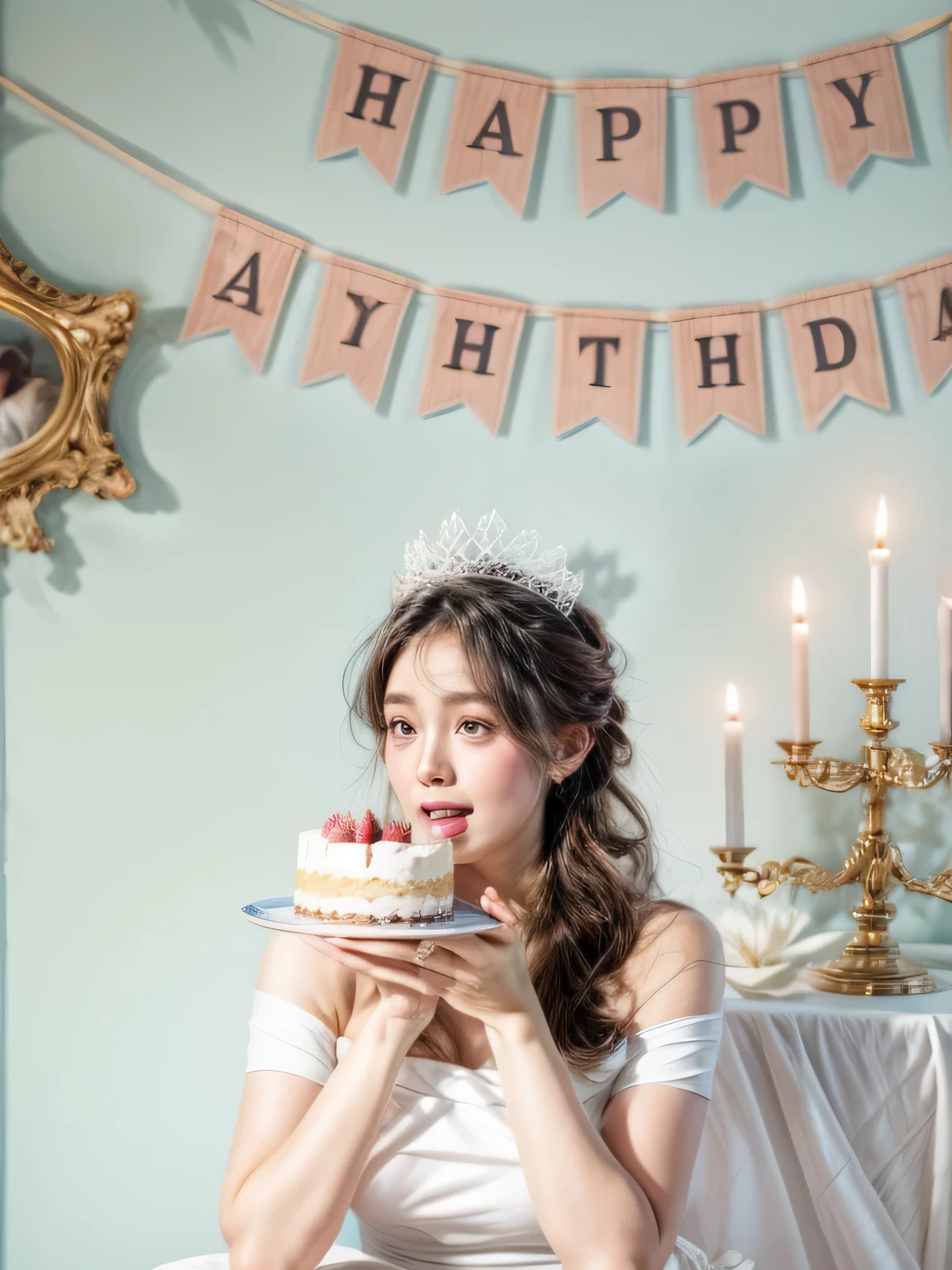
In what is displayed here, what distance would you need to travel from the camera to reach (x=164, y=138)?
6.90 feet

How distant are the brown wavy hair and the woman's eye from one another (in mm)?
29

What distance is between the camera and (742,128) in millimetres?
2102

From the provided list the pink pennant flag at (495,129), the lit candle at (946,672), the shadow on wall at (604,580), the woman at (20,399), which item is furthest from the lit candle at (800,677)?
the woman at (20,399)

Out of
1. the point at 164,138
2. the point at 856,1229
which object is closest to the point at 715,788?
the point at 856,1229

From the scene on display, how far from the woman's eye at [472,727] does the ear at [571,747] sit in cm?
13

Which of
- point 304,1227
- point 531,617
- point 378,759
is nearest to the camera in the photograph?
point 304,1227

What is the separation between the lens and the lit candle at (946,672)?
6.03 feet

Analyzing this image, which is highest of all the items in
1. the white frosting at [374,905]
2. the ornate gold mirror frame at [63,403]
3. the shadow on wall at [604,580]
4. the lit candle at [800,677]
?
the ornate gold mirror frame at [63,403]

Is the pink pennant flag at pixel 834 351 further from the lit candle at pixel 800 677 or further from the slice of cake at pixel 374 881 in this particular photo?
the slice of cake at pixel 374 881

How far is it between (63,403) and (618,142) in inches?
44.8

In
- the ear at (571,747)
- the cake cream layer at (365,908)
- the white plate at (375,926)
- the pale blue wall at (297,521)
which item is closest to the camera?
the white plate at (375,926)

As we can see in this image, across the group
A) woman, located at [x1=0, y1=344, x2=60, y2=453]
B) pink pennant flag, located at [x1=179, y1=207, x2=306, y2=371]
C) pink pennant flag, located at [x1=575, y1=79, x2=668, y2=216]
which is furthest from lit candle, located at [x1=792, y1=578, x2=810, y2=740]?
woman, located at [x1=0, y1=344, x2=60, y2=453]

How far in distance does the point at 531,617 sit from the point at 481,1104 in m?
0.61

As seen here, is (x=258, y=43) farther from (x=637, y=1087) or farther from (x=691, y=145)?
(x=637, y=1087)
